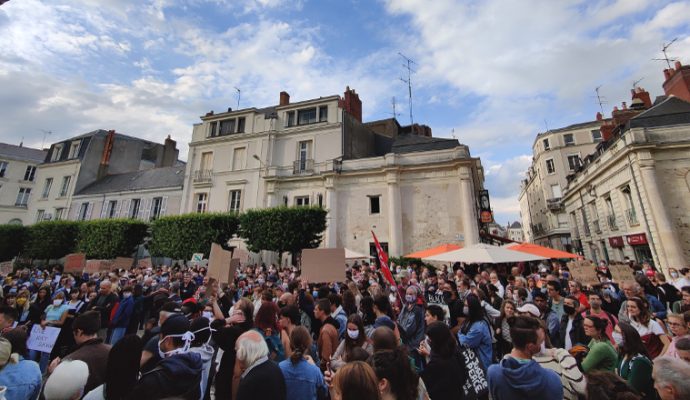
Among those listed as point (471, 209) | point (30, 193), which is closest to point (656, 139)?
point (471, 209)

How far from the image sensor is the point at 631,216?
626 inches

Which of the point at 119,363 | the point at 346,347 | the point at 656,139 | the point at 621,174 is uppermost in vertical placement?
the point at 656,139

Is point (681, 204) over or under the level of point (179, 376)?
over

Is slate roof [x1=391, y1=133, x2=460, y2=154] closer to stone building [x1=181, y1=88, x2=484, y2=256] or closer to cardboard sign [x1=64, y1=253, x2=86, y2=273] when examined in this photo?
stone building [x1=181, y1=88, x2=484, y2=256]

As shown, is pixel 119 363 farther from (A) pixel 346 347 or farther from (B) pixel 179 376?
(A) pixel 346 347

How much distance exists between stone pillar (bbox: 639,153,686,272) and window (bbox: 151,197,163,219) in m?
33.2

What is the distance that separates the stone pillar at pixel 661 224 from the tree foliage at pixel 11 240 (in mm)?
43709

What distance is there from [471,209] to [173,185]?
24925 mm

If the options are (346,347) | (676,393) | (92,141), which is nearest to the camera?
(676,393)

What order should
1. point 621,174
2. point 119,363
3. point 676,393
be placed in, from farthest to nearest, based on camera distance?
point 621,174, point 119,363, point 676,393

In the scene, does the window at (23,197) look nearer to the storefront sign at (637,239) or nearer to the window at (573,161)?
the storefront sign at (637,239)

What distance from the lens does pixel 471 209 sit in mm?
18750

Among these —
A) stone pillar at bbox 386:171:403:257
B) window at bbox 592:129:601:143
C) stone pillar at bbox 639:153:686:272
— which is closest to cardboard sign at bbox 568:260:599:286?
stone pillar at bbox 639:153:686:272

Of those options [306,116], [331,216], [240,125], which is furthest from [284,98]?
[331,216]
